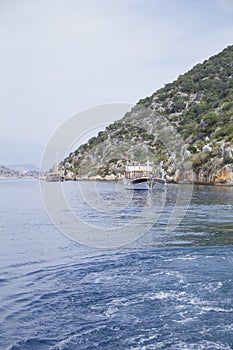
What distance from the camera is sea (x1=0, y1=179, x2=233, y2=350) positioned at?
8625 millimetres

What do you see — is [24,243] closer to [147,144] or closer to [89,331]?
[89,331]

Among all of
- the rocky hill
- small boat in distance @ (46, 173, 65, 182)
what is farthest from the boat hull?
small boat in distance @ (46, 173, 65, 182)

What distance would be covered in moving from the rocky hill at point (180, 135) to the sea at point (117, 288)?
41126 millimetres

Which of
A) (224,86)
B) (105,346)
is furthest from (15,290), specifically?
(224,86)

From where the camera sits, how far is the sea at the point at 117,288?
28.3 feet

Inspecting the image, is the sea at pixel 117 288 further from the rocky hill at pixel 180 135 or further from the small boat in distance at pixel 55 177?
the small boat in distance at pixel 55 177

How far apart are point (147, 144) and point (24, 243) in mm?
77823

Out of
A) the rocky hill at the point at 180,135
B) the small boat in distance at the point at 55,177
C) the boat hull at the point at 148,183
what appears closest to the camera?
the boat hull at the point at 148,183

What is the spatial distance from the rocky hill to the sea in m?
41.1

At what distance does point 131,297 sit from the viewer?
1098cm

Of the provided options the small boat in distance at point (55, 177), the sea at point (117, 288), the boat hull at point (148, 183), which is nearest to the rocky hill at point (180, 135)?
the small boat in distance at point (55, 177)

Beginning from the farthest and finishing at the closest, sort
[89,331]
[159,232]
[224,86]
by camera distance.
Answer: [224,86]
[159,232]
[89,331]

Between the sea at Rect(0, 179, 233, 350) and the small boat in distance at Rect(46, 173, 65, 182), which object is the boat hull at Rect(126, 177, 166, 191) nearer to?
the sea at Rect(0, 179, 233, 350)

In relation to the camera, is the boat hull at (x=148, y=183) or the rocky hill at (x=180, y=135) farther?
the rocky hill at (x=180, y=135)
